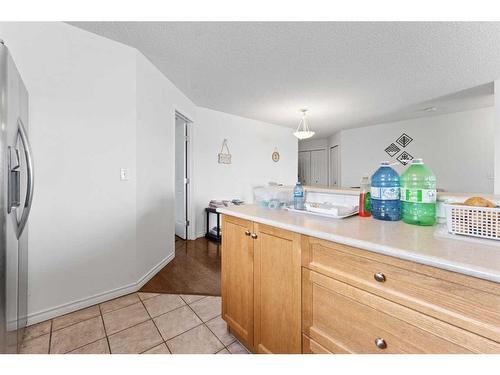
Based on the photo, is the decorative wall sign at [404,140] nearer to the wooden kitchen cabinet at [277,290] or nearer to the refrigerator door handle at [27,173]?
the wooden kitchen cabinet at [277,290]

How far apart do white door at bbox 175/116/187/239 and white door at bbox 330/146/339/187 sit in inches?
182

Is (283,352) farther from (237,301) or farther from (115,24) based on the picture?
(115,24)

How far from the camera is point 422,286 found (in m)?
0.65

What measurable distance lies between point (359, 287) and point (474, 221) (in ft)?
1.60

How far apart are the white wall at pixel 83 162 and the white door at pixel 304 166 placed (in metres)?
6.18

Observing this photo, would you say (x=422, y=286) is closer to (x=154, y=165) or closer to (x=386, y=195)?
(x=386, y=195)

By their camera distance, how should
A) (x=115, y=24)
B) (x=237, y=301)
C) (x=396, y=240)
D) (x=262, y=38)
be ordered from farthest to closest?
1. (x=262, y=38)
2. (x=115, y=24)
3. (x=237, y=301)
4. (x=396, y=240)

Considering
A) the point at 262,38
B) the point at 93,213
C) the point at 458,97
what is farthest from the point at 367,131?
the point at 93,213

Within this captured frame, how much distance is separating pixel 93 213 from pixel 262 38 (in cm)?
209

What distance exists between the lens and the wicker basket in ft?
2.50

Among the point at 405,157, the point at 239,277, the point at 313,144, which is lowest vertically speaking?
the point at 239,277

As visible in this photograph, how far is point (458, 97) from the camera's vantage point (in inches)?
135

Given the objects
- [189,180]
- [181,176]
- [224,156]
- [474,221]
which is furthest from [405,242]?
[224,156]
